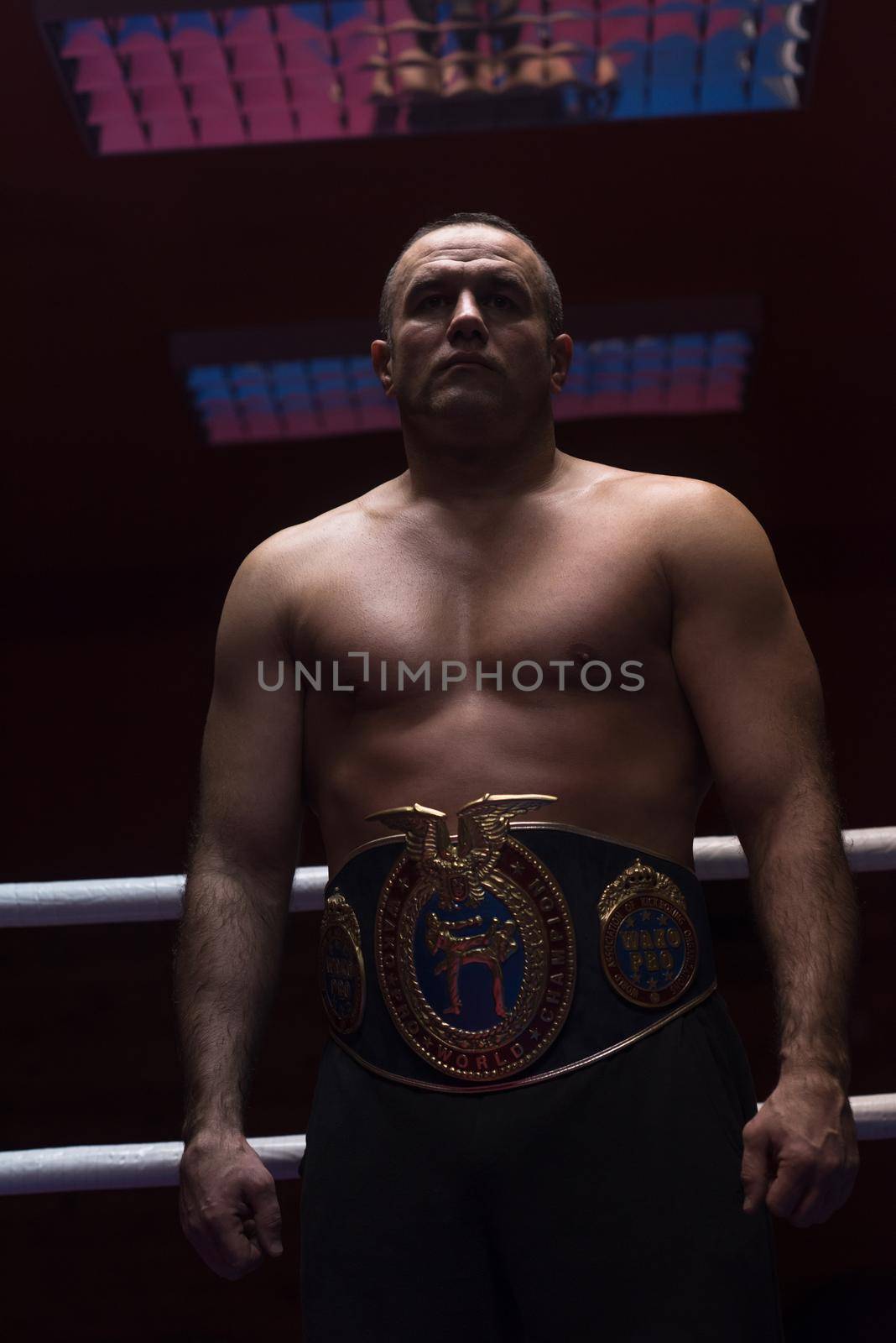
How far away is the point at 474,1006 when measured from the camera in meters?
1.02

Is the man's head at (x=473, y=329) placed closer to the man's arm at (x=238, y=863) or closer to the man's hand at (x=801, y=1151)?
the man's arm at (x=238, y=863)

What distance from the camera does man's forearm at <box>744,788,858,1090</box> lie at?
37.9 inches

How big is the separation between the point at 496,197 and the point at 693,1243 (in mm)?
1676

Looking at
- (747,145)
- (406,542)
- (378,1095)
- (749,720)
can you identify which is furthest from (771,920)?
(747,145)

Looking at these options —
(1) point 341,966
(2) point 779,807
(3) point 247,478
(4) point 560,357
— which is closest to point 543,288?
(4) point 560,357

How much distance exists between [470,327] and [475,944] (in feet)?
1.88

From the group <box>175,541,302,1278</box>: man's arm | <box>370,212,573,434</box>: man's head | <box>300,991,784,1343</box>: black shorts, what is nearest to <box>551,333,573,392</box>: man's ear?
<box>370,212,573,434</box>: man's head

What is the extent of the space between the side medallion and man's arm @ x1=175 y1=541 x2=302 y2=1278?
0.08 meters

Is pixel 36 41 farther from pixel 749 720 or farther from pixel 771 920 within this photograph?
pixel 771 920

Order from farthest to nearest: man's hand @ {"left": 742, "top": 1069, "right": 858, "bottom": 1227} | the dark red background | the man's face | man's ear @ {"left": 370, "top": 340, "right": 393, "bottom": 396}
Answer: the dark red background → man's ear @ {"left": 370, "top": 340, "right": 393, "bottom": 396} → the man's face → man's hand @ {"left": 742, "top": 1069, "right": 858, "bottom": 1227}

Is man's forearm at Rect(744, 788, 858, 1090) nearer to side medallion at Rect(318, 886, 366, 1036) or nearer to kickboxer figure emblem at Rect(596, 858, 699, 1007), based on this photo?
kickboxer figure emblem at Rect(596, 858, 699, 1007)

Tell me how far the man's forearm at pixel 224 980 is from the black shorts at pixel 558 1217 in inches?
5.2

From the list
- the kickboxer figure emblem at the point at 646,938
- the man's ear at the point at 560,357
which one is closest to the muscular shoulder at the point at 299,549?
the man's ear at the point at 560,357

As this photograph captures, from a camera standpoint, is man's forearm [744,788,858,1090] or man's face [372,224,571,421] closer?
man's forearm [744,788,858,1090]
